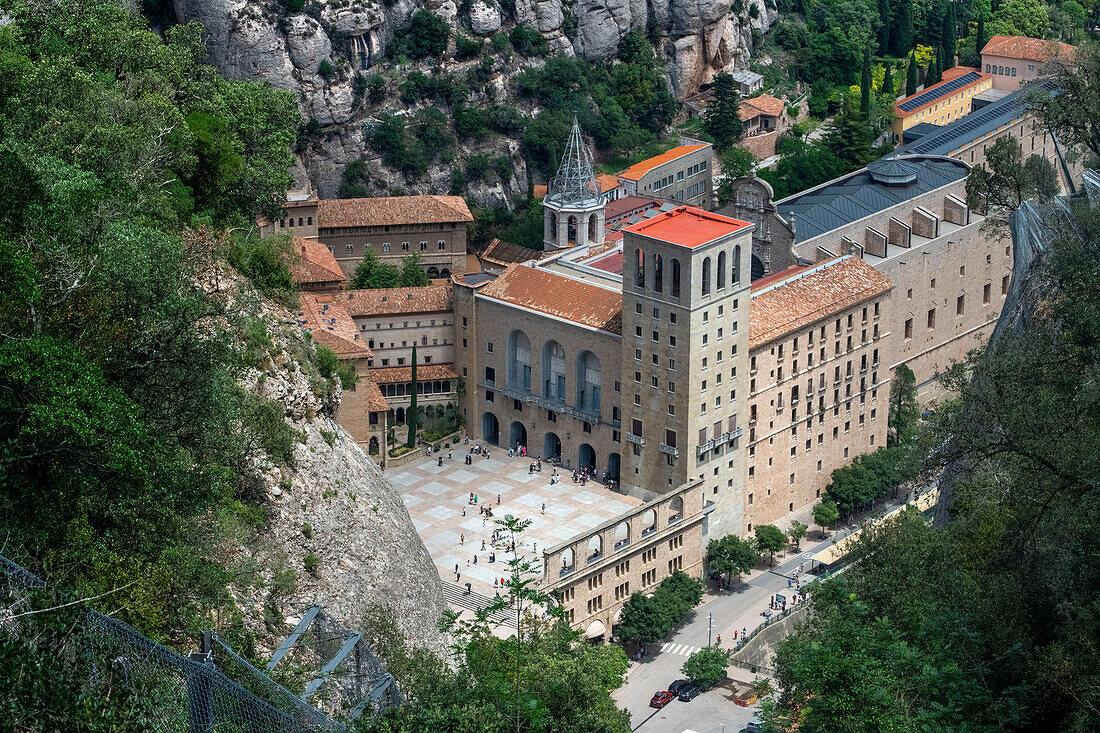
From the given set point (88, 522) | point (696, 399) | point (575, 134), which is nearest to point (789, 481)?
point (696, 399)

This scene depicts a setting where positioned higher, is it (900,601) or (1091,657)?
(1091,657)

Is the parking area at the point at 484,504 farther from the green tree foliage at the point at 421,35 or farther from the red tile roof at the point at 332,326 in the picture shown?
the green tree foliage at the point at 421,35

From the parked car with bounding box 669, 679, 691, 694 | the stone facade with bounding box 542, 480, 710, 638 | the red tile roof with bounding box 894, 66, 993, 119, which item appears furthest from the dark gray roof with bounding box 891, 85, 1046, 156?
the parked car with bounding box 669, 679, 691, 694

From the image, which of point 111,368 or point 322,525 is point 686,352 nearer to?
point 322,525

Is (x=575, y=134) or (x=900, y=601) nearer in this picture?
(x=900, y=601)

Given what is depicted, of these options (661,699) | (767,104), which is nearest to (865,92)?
(767,104)

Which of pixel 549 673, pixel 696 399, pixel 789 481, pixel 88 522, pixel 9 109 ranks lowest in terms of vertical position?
pixel 789 481

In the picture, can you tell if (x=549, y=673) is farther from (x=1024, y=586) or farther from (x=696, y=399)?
(x=696, y=399)

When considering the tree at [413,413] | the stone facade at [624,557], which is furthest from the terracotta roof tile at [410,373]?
the stone facade at [624,557]
